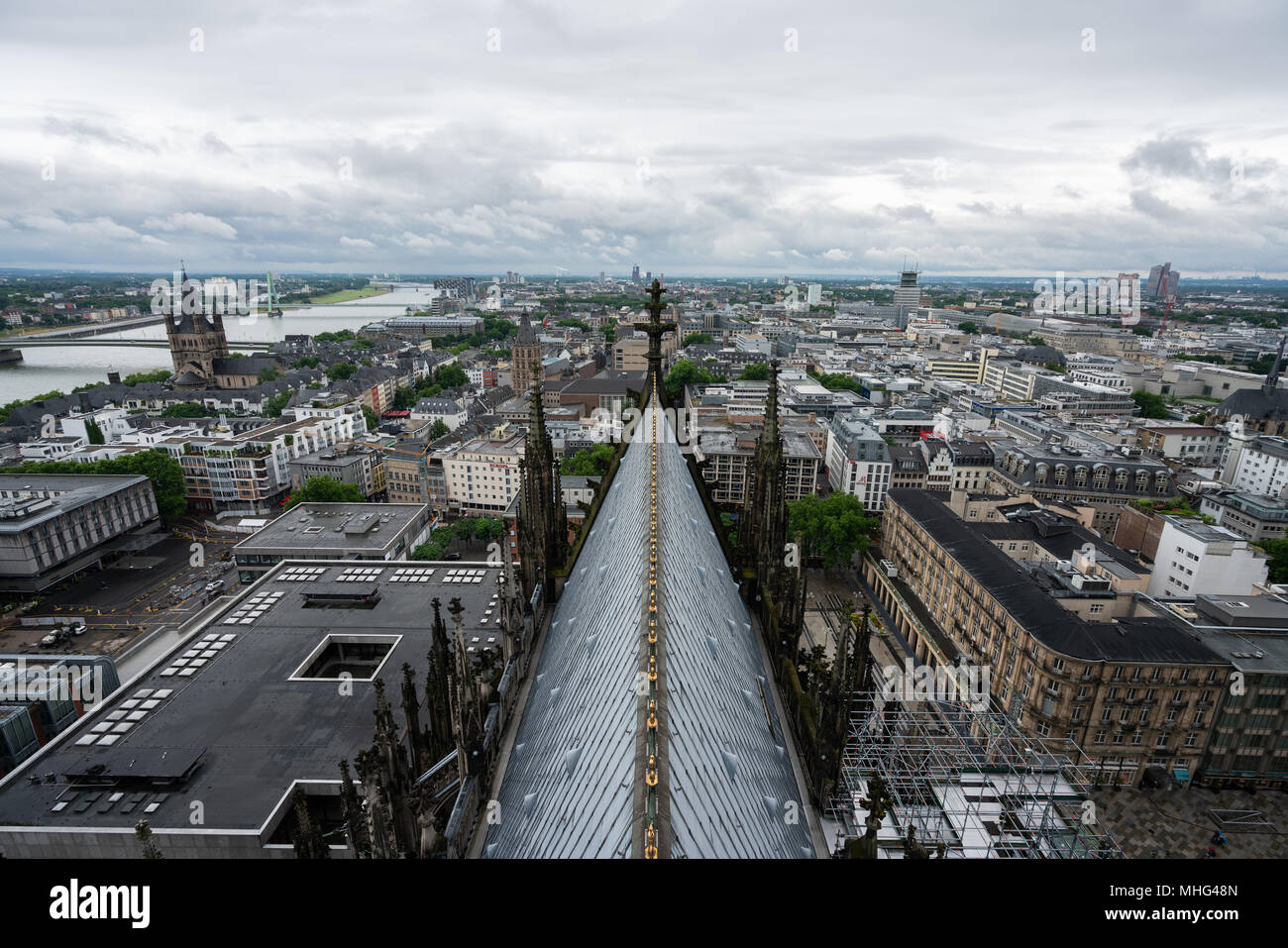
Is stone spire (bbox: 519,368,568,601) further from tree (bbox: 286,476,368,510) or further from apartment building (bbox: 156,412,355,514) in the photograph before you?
apartment building (bbox: 156,412,355,514)

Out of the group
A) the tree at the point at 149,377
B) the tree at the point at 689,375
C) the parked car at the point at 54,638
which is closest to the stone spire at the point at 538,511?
the parked car at the point at 54,638

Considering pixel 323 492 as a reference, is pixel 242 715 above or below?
below

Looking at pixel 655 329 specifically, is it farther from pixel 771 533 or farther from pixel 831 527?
pixel 831 527
